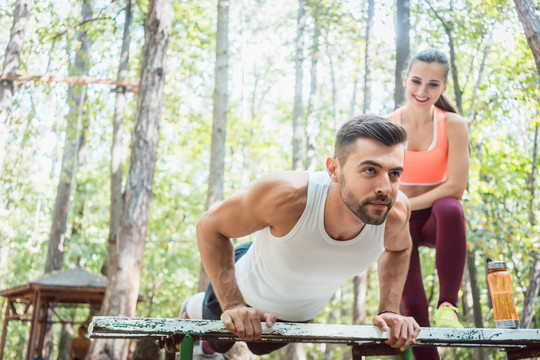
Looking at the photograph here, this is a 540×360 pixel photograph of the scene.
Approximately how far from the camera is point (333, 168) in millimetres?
2584

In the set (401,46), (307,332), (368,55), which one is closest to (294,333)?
(307,332)

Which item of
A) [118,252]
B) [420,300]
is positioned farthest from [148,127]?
[420,300]

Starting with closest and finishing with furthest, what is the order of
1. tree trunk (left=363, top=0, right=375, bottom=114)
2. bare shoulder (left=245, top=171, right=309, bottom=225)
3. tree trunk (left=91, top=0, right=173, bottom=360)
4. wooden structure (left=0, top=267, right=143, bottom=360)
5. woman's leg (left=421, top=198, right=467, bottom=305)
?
bare shoulder (left=245, top=171, right=309, bottom=225) < woman's leg (left=421, top=198, right=467, bottom=305) < tree trunk (left=91, top=0, right=173, bottom=360) < wooden structure (left=0, top=267, right=143, bottom=360) < tree trunk (left=363, top=0, right=375, bottom=114)

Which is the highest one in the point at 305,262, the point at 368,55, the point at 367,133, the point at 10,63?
the point at 368,55

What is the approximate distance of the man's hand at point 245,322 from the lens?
84.9 inches

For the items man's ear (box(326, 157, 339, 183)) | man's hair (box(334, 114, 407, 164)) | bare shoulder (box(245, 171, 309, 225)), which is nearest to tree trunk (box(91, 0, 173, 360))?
bare shoulder (box(245, 171, 309, 225))

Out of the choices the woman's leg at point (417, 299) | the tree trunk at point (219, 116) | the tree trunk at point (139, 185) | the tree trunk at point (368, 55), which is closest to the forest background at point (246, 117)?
the tree trunk at point (368, 55)

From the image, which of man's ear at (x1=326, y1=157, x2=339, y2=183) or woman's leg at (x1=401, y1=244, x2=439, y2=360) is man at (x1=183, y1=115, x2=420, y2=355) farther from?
woman's leg at (x1=401, y1=244, x2=439, y2=360)

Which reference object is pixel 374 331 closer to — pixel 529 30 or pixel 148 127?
pixel 529 30

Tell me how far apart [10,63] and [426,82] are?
977 centimetres

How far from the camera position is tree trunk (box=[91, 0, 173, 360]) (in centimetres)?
752

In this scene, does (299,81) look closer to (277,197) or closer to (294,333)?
(277,197)

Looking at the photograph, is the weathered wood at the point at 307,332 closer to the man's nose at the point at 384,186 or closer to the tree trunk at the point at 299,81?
the man's nose at the point at 384,186

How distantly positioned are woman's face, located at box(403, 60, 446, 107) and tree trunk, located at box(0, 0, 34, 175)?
918 cm
